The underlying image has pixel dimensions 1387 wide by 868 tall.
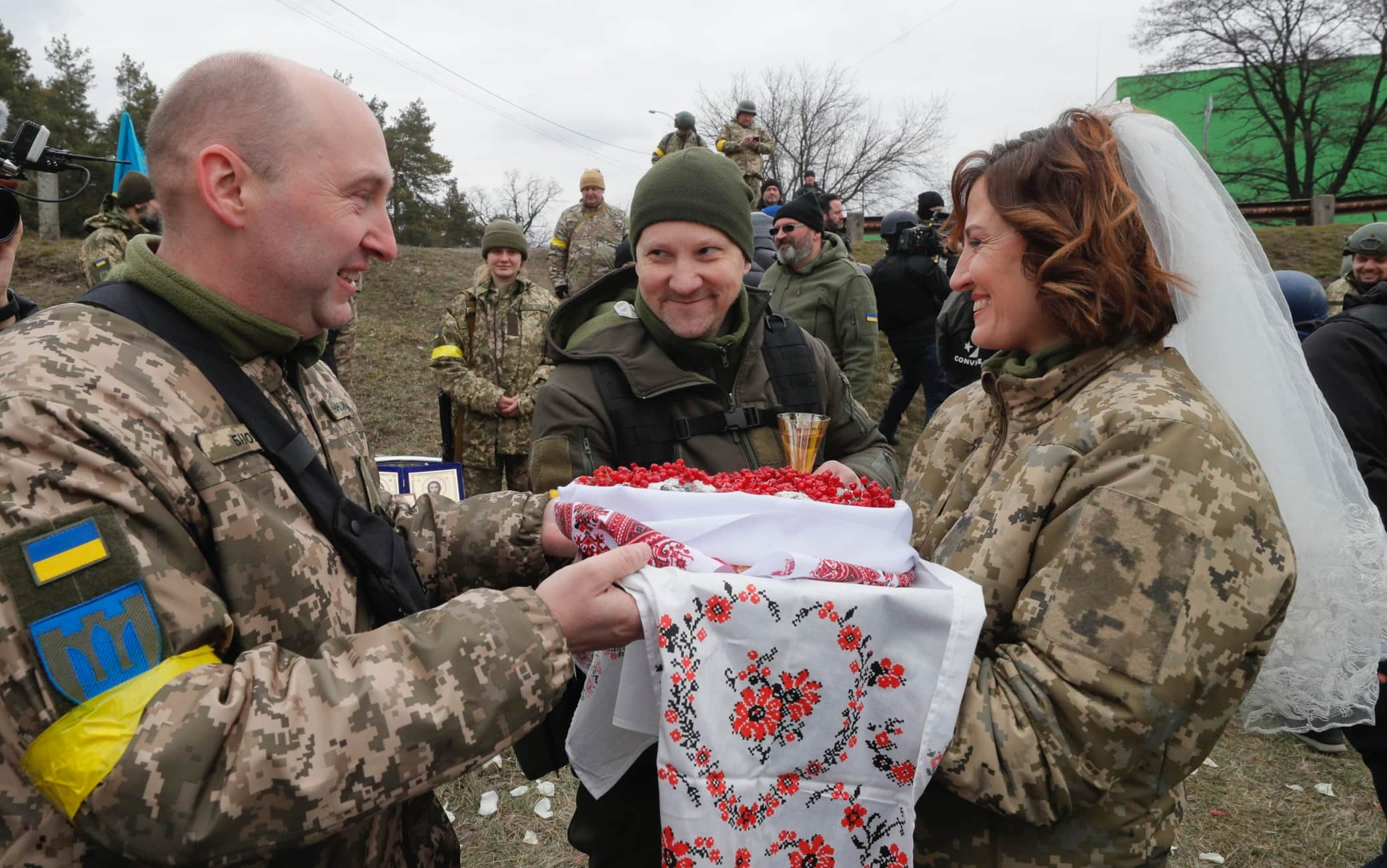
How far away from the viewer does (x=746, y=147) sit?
1550 centimetres

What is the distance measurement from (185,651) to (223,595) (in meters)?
0.18

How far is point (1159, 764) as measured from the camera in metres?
1.79

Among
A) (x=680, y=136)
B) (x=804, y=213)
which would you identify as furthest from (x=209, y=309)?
(x=680, y=136)

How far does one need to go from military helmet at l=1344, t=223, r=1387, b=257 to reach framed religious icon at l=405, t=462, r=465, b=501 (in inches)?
266

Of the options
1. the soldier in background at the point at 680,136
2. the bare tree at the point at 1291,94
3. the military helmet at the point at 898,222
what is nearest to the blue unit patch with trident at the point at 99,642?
the military helmet at the point at 898,222

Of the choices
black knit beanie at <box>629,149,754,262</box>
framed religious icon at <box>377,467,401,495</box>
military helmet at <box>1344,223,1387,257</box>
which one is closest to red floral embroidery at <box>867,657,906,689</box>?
black knit beanie at <box>629,149,754,262</box>

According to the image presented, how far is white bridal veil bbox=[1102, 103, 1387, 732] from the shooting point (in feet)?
6.66

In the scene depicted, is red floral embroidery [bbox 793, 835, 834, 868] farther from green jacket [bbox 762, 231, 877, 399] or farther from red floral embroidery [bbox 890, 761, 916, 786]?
green jacket [bbox 762, 231, 877, 399]

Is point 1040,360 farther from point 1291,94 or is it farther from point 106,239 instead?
point 1291,94

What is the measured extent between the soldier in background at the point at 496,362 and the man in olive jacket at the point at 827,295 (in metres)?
2.27

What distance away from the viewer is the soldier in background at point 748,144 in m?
15.4

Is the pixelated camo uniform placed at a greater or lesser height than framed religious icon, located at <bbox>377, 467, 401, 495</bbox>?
greater

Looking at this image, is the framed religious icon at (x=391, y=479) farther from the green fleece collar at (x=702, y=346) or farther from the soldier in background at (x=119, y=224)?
the soldier in background at (x=119, y=224)

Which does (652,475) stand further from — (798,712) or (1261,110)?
(1261,110)
